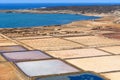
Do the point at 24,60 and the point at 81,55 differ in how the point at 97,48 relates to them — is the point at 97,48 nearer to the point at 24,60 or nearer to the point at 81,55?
the point at 81,55

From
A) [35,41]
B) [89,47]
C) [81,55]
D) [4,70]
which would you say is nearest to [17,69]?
[4,70]

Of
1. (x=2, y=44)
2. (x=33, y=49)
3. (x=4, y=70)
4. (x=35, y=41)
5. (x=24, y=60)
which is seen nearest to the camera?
(x=4, y=70)

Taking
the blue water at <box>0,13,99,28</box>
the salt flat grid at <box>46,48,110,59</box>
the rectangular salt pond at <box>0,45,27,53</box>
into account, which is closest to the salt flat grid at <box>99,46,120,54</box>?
the salt flat grid at <box>46,48,110,59</box>

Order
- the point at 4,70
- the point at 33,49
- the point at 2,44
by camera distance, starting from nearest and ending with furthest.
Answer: the point at 4,70 < the point at 33,49 < the point at 2,44

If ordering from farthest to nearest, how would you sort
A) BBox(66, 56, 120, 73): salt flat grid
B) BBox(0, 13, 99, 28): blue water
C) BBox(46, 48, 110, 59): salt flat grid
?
BBox(0, 13, 99, 28): blue water, BBox(46, 48, 110, 59): salt flat grid, BBox(66, 56, 120, 73): salt flat grid

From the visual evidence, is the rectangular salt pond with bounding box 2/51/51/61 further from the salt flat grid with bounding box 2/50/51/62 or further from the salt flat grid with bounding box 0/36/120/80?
the salt flat grid with bounding box 0/36/120/80

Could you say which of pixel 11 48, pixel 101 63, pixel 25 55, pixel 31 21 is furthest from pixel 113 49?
pixel 31 21

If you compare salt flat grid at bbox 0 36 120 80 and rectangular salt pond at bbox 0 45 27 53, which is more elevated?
salt flat grid at bbox 0 36 120 80
